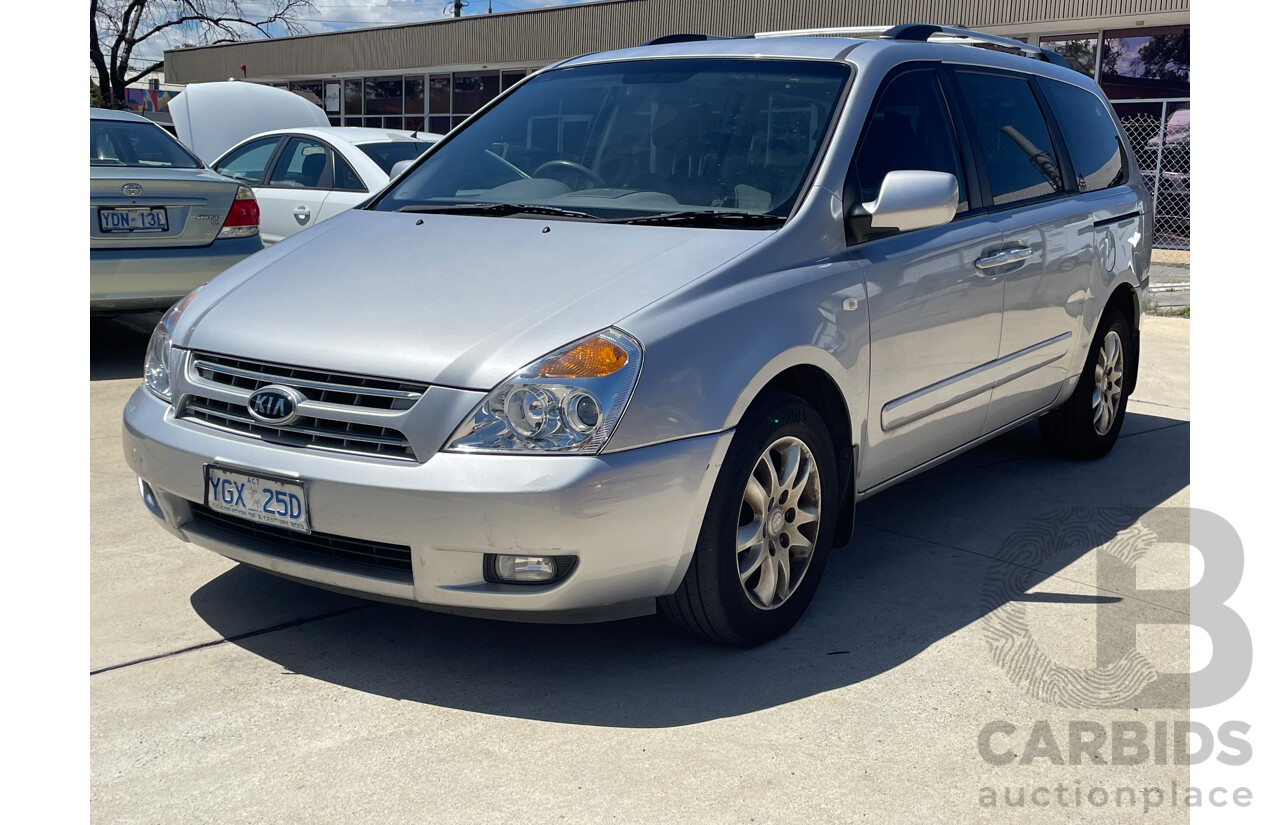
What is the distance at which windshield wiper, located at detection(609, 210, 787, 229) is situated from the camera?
364 centimetres

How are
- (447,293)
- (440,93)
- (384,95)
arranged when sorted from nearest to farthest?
(447,293), (440,93), (384,95)

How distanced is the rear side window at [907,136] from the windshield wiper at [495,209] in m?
0.94

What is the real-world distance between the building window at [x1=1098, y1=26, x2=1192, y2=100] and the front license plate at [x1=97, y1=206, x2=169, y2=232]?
546 inches

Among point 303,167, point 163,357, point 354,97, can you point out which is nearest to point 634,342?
point 163,357

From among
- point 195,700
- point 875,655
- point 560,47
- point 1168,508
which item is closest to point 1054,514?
point 1168,508

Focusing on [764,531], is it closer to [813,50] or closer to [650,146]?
[650,146]

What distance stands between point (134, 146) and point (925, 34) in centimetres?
551

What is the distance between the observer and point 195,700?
318 centimetres

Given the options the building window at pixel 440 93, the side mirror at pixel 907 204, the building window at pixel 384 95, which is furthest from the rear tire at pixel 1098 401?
the building window at pixel 384 95

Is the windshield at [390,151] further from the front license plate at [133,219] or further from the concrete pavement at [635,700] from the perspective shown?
the concrete pavement at [635,700]

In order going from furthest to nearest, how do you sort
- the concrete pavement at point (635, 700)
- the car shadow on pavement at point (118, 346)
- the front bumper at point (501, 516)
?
1. the car shadow on pavement at point (118, 346)
2. the front bumper at point (501, 516)
3. the concrete pavement at point (635, 700)

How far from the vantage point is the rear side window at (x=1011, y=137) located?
4652mm

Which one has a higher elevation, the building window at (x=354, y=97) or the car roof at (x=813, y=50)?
the building window at (x=354, y=97)

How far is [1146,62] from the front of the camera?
17.0 metres
